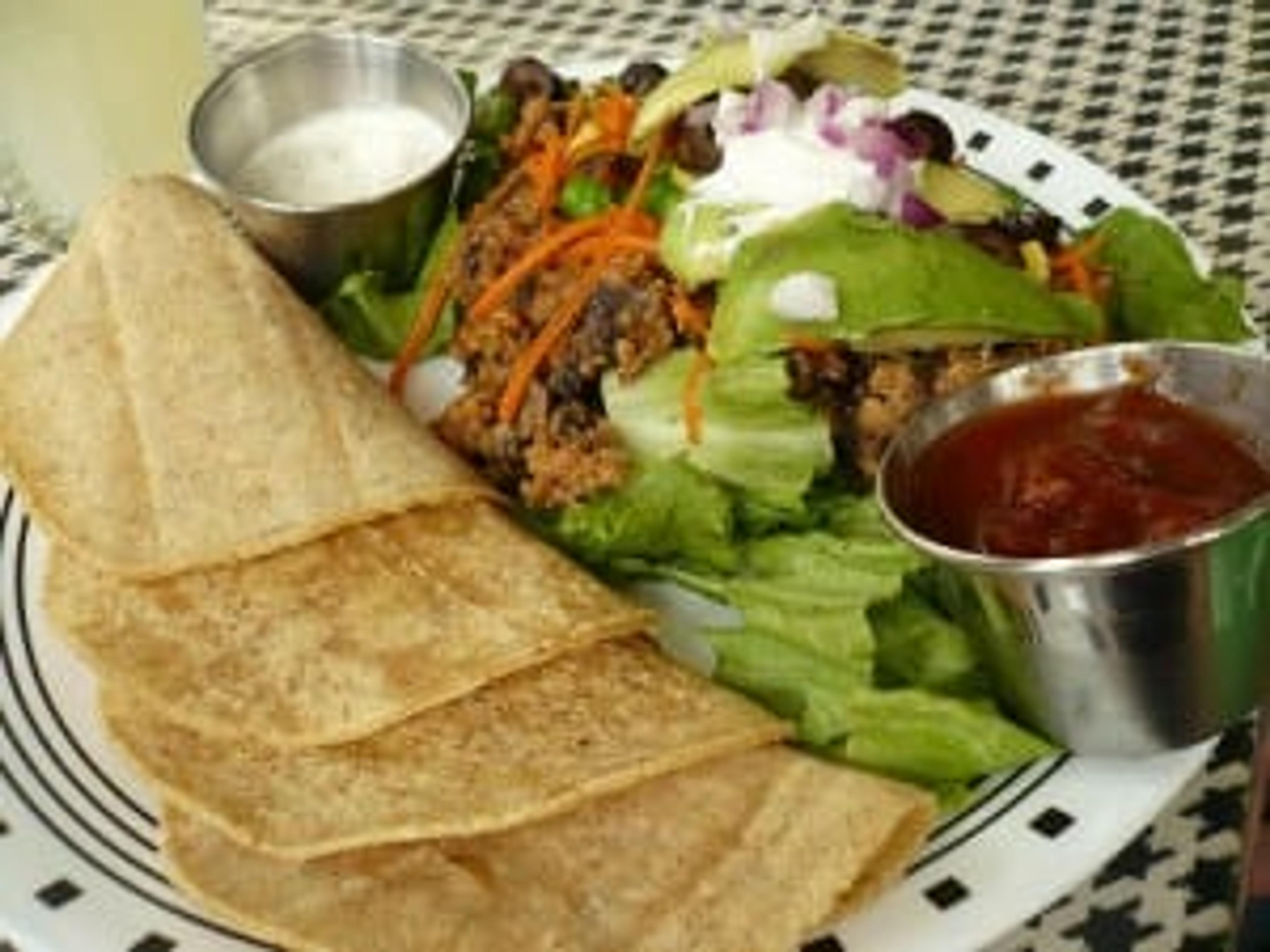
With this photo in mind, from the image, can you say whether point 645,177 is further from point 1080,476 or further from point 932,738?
point 932,738

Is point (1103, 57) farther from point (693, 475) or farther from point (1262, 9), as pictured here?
point (693, 475)

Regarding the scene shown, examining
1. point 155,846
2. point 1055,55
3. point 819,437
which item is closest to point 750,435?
point 819,437

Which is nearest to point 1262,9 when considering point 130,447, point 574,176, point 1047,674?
point 574,176

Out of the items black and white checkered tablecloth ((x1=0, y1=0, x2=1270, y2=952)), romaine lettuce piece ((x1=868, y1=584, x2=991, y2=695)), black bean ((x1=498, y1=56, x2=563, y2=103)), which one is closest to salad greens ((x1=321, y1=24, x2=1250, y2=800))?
romaine lettuce piece ((x1=868, y1=584, x2=991, y2=695))

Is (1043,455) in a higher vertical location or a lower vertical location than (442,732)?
higher

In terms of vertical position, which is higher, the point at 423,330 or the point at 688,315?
the point at 688,315

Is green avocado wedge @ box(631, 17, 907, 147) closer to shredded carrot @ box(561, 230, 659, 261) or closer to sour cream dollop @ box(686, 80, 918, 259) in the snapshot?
sour cream dollop @ box(686, 80, 918, 259)

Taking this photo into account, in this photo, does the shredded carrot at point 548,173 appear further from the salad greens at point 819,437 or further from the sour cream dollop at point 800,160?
the sour cream dollop at point 800,160
